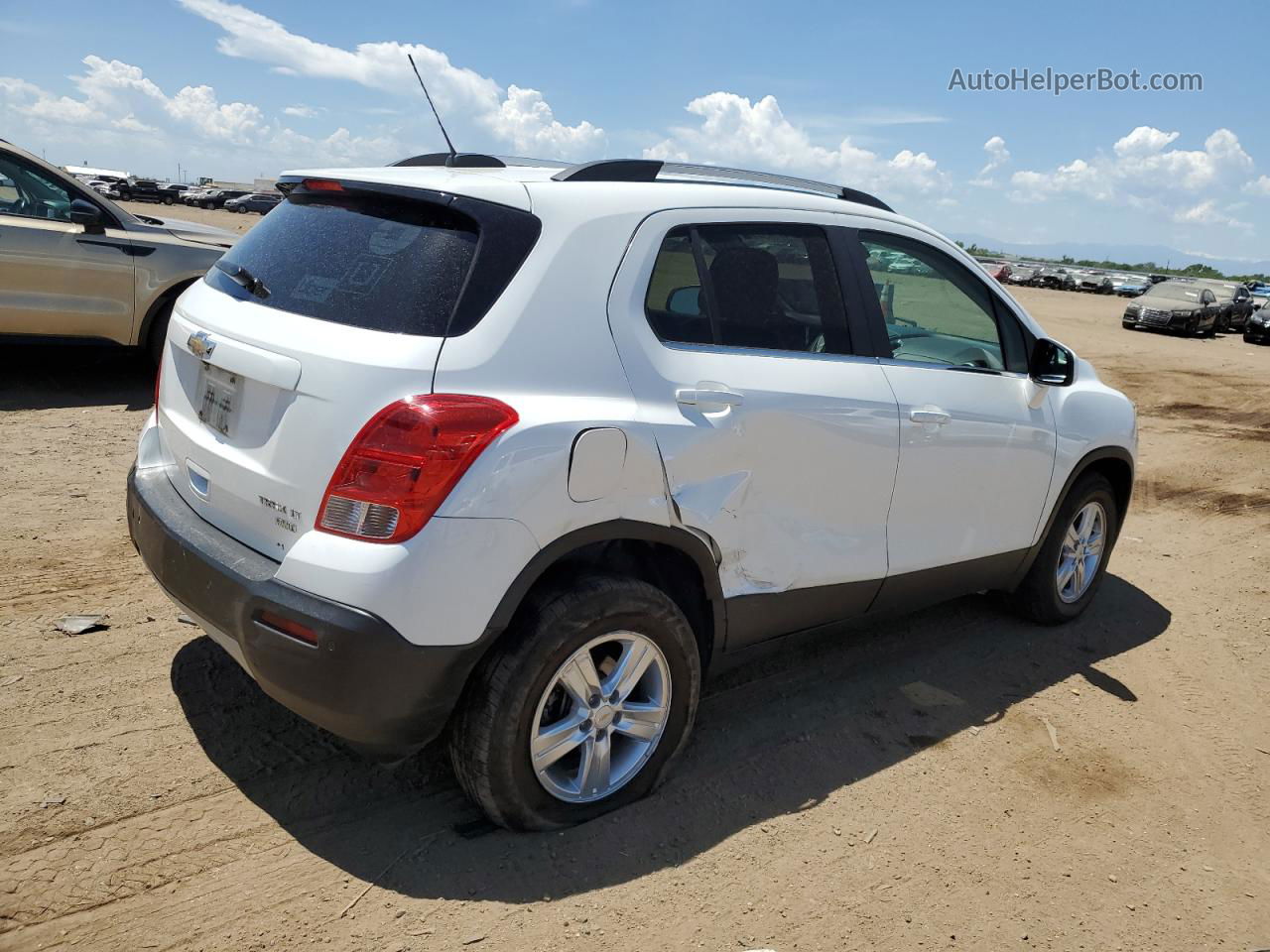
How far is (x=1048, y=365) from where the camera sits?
4324 millimetres

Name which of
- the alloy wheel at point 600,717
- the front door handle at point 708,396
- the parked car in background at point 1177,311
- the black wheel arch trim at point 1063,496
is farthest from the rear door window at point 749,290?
the parked car in background at point 1177,311

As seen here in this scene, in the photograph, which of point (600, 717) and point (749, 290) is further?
point (749, 290)

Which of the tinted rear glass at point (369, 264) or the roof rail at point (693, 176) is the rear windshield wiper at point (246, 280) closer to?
→ the tinted rear glass at point (369, 264)

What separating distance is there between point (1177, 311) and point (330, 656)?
97.9 feet

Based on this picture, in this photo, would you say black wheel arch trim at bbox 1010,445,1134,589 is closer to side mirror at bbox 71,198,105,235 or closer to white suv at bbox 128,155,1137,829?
white suv at bbox 128,155,1137,829

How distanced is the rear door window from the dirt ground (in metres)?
1.48

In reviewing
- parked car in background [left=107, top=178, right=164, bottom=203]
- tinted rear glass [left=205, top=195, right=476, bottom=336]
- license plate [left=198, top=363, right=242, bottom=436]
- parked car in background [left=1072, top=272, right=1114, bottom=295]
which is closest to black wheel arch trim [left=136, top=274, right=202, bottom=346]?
tinted rear glass [left=205, top=195, right=476, bottom=336]

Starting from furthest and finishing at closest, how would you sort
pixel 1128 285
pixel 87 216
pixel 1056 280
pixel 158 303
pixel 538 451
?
pixel 1056 280 < pixel 1128 285 < pixel 158 303 < pixel 87 216 < pixel 538 451

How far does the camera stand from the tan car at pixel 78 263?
24.0ft

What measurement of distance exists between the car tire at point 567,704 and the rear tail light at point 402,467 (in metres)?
0.48

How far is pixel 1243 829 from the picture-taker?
11.5 ft

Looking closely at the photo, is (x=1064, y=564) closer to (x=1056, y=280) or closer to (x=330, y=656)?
(x=330, y=656)

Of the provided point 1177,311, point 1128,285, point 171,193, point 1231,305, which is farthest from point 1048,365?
point 171,193

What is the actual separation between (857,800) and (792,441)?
1.24 metres
